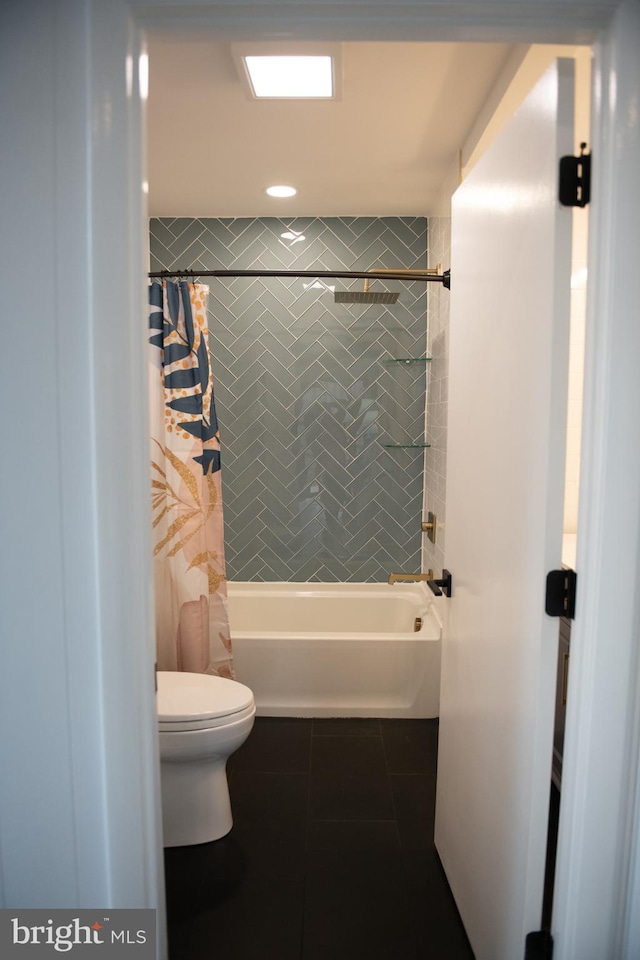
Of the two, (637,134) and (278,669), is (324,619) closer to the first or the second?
(278,669)

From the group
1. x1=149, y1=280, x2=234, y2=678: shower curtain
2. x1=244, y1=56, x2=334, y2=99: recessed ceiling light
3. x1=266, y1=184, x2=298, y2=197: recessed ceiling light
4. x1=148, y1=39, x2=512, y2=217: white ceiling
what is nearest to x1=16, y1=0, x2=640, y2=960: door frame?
x1=148, y1=39, x2=512, y2=217: white ceiling

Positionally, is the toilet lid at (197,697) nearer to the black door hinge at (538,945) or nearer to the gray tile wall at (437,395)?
the black door hinge at (538,945)

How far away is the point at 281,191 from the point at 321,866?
2.97 metres

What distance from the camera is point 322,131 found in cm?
275

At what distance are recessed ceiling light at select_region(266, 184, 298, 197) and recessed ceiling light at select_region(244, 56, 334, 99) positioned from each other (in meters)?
1.02

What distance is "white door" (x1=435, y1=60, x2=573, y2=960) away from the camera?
1.34 meters

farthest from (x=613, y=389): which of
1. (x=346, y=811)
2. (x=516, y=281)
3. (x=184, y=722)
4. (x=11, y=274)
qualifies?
(x=346, y=811)

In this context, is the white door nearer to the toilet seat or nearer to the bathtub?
A: the toilet seat

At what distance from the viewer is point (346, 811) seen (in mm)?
2469

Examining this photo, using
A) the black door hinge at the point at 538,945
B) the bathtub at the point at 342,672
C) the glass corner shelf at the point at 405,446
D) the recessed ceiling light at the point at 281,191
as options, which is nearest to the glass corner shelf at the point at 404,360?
the glass corner shelf at the point at 405,446

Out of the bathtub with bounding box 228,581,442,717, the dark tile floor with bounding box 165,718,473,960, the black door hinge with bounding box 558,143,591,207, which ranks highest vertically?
the black door hinge with bounding box 558,143,591,207

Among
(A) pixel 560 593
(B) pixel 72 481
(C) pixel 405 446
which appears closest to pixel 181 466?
(C) pixel 405 446

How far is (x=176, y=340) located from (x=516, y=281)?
1.68 meters

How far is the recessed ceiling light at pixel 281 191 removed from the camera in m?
3.43
